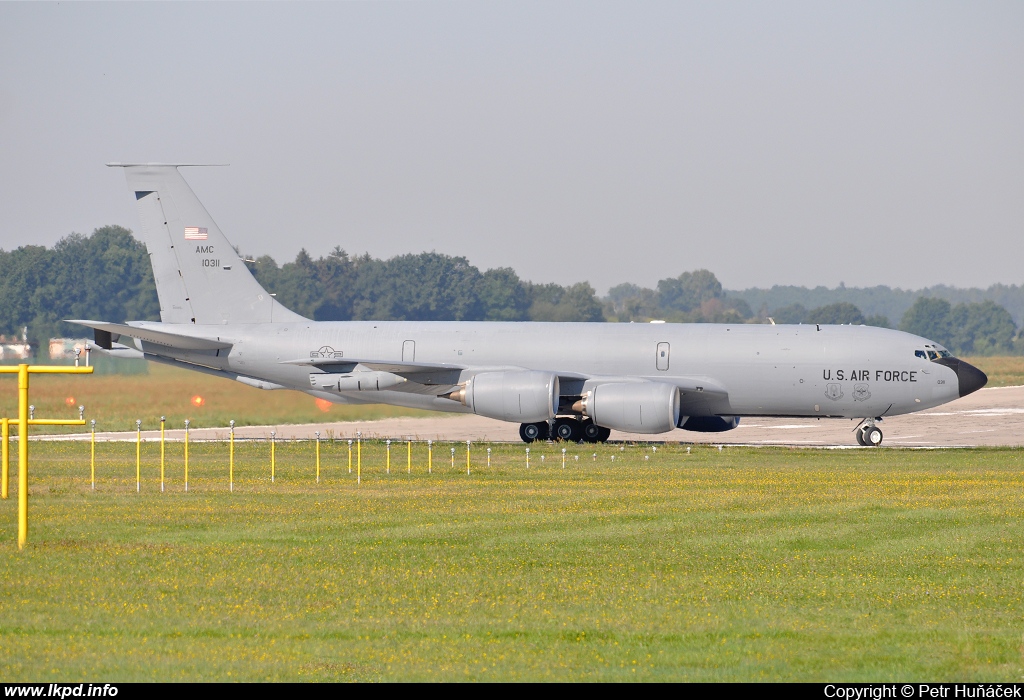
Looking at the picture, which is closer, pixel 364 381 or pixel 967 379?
pixel 967 379

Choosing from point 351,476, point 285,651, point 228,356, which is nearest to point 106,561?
point 285,651

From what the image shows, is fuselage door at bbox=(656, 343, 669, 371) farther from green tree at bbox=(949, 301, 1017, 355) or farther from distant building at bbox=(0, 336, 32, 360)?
green tree at bbox=(949, 301, 1017, 355)

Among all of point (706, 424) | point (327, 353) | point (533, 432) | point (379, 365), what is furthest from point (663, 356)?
point (327, 353)

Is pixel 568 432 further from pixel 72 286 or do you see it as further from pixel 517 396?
pixel 72 286

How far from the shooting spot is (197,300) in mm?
38344

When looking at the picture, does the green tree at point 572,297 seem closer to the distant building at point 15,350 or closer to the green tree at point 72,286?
the green tree at point 72,286

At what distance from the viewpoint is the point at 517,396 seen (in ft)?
113

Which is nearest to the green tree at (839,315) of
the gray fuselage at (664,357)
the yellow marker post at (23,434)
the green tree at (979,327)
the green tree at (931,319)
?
the green tree at (979,327)

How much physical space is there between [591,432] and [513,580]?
22.3m

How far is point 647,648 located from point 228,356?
28585 mm

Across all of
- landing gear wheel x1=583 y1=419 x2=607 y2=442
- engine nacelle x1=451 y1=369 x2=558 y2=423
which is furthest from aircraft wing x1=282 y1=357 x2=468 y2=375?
landing gear wheel x1=583 y1=419 x2=607 y2=442

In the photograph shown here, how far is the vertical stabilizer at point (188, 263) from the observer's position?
125ft

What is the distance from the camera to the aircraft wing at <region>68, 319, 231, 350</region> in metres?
35.6
